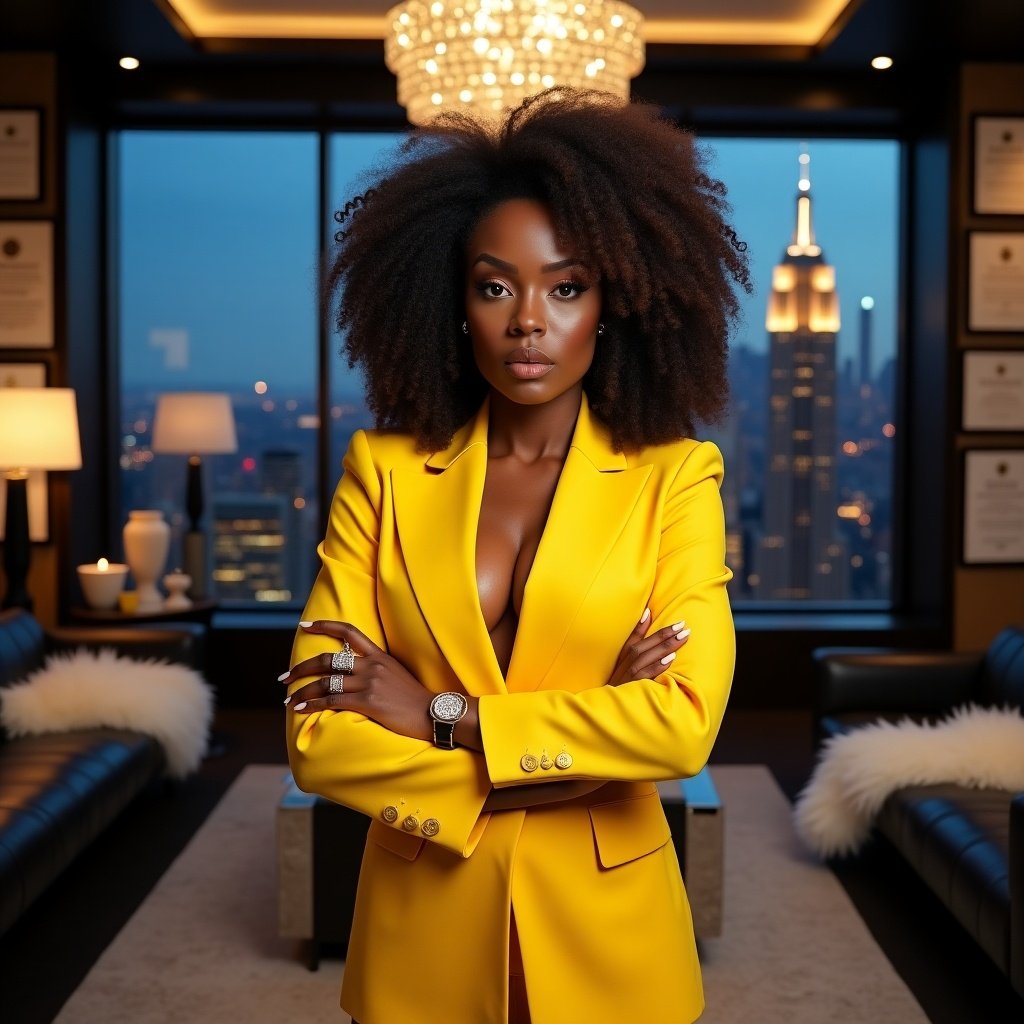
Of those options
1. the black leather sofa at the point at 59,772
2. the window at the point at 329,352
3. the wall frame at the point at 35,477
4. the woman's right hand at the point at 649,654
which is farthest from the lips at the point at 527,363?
the window at the point at 329,352

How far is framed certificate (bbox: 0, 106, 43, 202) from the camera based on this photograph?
242 inches

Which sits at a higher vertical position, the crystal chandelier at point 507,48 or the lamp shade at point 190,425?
the crystal chandelier at point 507,48

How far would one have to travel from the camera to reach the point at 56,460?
552 centimetres

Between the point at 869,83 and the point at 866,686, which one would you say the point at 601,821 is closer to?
the point at 866,686

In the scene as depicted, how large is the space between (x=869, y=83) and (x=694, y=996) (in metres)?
5.74

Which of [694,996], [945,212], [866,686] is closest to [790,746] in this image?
[866,686]

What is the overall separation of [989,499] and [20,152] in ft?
15.8

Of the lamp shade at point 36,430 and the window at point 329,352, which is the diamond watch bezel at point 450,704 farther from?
the window at point 329,352

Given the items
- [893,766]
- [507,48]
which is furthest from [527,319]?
[893,766]

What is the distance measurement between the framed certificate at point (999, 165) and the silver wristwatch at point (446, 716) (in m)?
5.56

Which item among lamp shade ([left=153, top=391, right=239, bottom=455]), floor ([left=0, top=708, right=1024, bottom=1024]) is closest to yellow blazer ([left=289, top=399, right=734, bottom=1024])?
floor ([left=0, top=708, right=1024, bottom=1024])

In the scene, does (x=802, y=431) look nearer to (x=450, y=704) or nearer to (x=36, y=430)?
(x=36, y=430)

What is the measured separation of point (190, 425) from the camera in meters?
Result: 6.16

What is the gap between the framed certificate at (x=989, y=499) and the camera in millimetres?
6359
